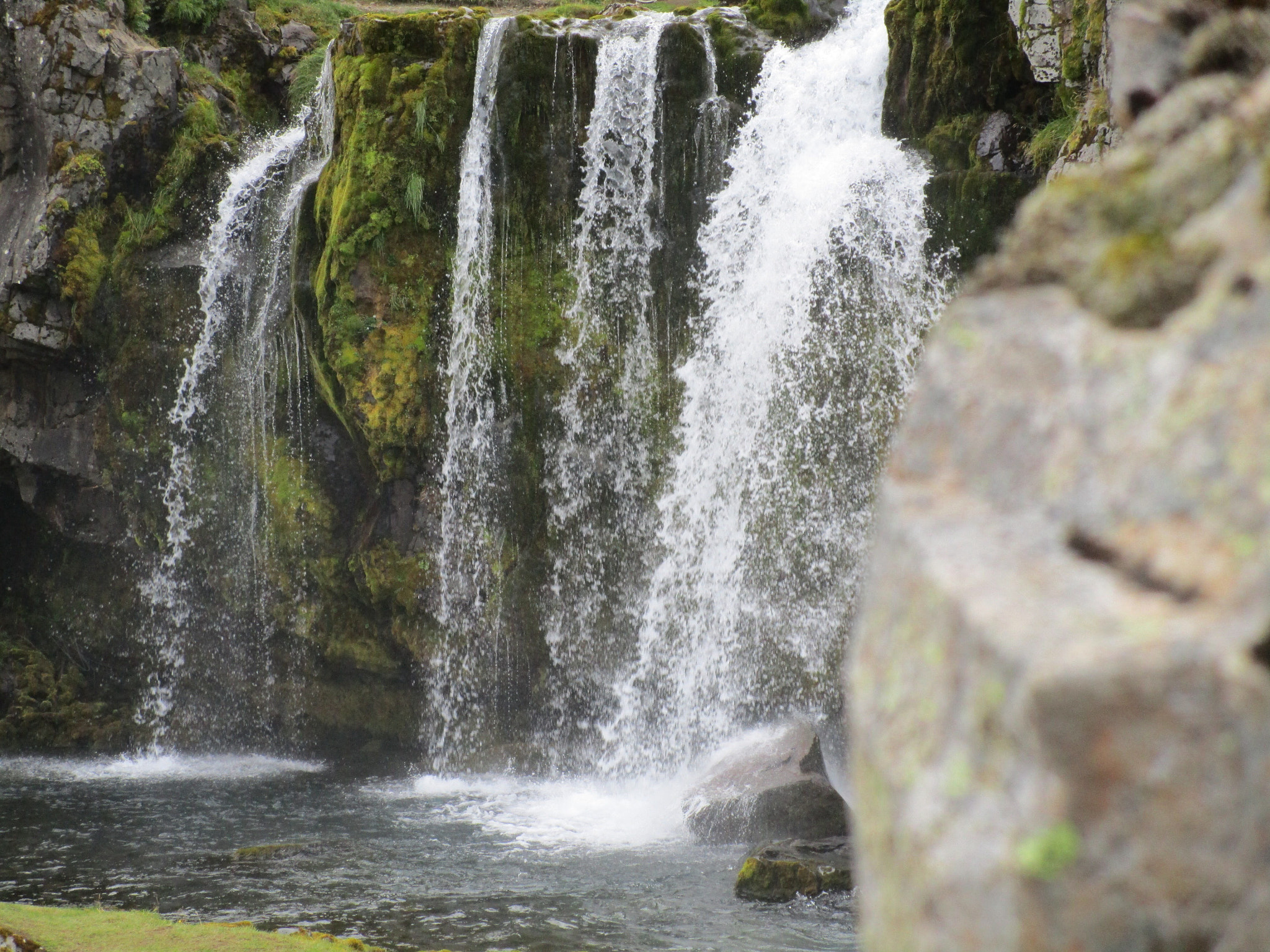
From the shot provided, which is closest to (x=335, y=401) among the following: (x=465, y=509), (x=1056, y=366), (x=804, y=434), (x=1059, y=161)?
(x=465, y=509)

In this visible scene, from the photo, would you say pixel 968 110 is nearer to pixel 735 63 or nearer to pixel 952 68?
pixel 952 68

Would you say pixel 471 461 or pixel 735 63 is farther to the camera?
pixel 735 63

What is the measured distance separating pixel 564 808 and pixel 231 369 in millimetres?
8042

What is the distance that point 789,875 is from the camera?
8016mm

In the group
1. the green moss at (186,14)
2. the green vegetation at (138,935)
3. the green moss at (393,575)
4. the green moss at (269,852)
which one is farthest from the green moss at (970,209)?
the green moss at (186,14)

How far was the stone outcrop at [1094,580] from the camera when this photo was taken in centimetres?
153

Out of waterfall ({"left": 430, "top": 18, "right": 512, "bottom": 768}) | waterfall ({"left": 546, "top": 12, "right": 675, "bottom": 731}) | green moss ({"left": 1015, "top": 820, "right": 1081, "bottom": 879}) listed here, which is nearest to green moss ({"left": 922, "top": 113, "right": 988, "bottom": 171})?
waterfall ({"left": 546, "top": 12, "right": 675, "bottom": 731})

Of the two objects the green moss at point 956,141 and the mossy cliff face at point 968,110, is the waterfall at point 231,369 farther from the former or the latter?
the green moss at point 956,141

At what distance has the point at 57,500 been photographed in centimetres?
1570

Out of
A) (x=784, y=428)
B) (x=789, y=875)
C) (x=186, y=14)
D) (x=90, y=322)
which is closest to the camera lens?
(x=789, y=875)

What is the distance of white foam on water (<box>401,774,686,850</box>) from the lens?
33.0 feet

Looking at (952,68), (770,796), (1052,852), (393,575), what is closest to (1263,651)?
(1052,852)

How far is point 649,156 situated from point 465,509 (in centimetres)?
526

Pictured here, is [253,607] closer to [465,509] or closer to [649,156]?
[465,509]
